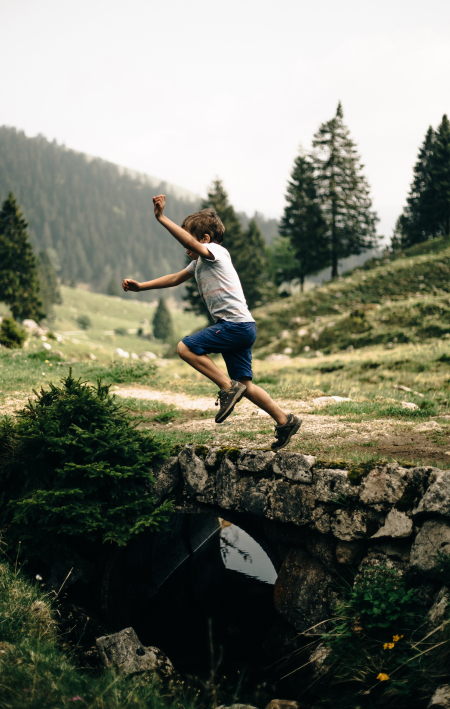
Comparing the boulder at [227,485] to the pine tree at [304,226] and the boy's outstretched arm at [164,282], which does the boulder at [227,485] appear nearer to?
the boy's outstretched arm at [164,282]

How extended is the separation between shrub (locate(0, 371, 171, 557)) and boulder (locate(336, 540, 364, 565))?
2.13 meters

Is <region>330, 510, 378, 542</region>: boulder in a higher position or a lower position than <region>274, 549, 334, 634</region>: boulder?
higher

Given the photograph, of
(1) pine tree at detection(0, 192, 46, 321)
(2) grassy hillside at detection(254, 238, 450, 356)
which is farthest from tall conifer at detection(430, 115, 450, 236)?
(1) pine tree at detection(0, 192, 46, 321)

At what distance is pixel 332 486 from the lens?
556 centimetres

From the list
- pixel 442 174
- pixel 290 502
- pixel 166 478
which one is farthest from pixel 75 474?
pixel 442 174

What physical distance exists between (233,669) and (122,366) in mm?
9508

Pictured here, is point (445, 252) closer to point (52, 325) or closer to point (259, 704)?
point (259, 704)

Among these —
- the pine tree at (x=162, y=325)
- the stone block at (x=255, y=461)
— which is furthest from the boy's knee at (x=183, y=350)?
the pine tree at (x=162, y=325)

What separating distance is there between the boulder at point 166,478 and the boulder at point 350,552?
233cm

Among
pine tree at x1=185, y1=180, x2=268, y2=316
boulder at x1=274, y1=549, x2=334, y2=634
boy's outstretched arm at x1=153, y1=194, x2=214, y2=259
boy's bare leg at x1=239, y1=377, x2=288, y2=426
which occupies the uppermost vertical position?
pine tree at x1=185, y1=180, x2=268, y2=316

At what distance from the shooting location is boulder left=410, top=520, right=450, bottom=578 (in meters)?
4.72

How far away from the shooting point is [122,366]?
14.5 metres

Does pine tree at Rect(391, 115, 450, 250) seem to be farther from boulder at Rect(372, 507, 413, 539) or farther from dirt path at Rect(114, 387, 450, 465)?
boulder at Rect(372, 507, 413, 539)

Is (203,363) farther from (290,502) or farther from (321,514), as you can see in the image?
(321,514)
